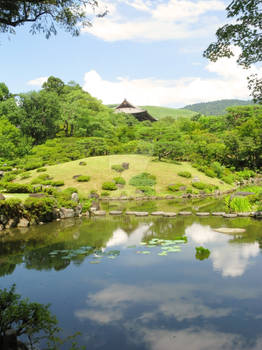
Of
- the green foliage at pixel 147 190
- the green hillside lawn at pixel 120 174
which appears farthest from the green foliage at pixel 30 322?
the green foliage at pixel 147 190

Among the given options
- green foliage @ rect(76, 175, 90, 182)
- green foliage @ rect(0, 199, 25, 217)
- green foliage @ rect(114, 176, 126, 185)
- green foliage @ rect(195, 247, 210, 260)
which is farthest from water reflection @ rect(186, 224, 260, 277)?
green foliage @ rect(76, 175, 90, 182)

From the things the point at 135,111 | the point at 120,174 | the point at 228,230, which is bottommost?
the point at 228,230

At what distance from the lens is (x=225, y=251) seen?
9.38m

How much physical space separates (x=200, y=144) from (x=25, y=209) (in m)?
24.3

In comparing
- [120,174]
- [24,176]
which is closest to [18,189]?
[24,176]

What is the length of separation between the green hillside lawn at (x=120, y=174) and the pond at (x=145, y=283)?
13168 millimetres

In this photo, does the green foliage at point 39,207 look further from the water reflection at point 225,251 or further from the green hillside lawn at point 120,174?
Result: the green hillside lawn at point 120,174

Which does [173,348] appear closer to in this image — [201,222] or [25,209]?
[201,222]

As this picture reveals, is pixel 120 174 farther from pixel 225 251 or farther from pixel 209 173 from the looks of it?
pixel 225 251

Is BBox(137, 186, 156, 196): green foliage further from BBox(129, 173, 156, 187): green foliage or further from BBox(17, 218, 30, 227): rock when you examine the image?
BBox(17, 218, 30, 227): rock

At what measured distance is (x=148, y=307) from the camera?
5875mm

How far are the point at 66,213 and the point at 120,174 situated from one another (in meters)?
12.4

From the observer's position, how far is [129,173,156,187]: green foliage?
26453 mm

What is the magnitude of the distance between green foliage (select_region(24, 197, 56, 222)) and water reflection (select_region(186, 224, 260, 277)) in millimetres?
6655
